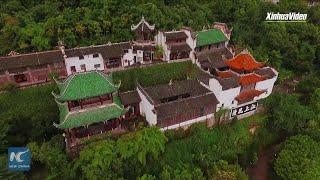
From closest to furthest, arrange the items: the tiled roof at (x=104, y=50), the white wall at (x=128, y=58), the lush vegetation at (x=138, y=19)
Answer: the tiled roof at (x=104, y=50) < the white wall at (x=128, y=58) < the lush vegetation at (x=138, y=19)

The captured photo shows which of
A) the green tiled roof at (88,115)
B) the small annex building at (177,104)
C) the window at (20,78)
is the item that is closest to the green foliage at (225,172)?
the small annex building at (177,104)

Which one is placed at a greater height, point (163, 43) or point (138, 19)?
point (138, 19)

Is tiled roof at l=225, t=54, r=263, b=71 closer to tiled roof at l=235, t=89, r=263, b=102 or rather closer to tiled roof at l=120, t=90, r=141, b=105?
tiled roof at l=235, t=89, r=263, b=102

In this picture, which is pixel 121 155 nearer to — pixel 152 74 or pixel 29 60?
pixel 152 74

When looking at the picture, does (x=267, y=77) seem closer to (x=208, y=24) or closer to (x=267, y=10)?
(x=208, y=24)

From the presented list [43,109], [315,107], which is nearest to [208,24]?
[315,107]

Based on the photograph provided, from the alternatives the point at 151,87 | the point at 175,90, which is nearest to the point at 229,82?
the point at 175,90

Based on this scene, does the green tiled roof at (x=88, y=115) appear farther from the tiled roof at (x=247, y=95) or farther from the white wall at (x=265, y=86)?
the white wall at (x=265, y=86)
